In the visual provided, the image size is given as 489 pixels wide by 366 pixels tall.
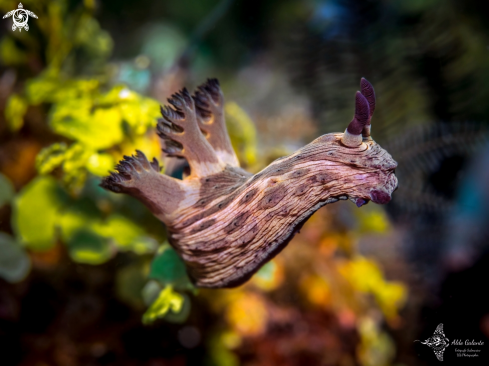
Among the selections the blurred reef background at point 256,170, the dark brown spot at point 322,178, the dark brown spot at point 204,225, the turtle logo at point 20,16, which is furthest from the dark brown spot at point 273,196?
the turtle logo at point 20,16

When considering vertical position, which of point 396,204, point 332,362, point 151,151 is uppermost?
point 151,151

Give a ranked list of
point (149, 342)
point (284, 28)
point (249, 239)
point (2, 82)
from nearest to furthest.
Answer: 1. point (249, 239)
2. point (149, 342)
3. point (2, 82)
4. point (284, 28)

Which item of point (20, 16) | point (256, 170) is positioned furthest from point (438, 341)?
point (20, 16)

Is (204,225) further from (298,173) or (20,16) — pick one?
(20,16)

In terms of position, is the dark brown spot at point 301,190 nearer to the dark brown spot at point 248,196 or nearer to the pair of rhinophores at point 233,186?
the pair of rhinophores at point 233,186

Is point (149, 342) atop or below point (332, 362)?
atop

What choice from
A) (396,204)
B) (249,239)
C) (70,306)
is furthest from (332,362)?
(70,306)

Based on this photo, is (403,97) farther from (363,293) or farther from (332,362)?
(332,362)

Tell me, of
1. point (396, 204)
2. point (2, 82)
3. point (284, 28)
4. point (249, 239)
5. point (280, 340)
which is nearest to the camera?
point (249, 239)
